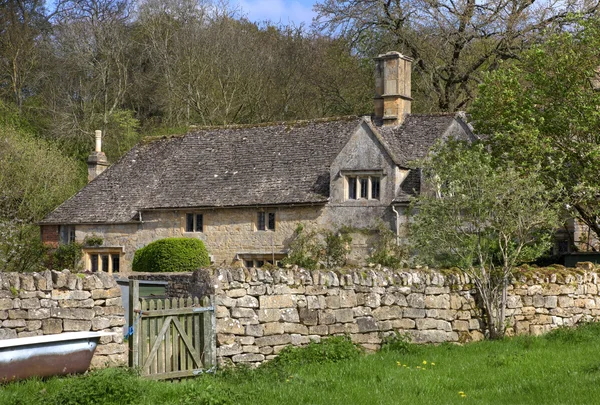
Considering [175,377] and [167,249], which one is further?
[167,249]

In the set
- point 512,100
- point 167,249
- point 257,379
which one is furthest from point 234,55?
point 257,379

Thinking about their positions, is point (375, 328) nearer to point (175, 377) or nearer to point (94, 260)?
point (175, 377)

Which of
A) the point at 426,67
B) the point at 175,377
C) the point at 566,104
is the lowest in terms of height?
the point at 175,377

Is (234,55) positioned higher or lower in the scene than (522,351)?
higher

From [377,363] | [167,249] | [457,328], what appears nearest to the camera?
[377,363]

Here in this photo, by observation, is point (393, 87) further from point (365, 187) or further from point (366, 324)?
point (366, 324)

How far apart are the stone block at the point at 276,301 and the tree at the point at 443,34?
27.3 m

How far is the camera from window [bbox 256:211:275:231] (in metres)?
31.8

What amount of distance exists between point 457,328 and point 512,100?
7.60 metres

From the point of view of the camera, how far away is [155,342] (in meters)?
13.0

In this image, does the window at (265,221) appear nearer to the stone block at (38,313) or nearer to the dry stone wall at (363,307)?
the dry stone wall at (363,307)

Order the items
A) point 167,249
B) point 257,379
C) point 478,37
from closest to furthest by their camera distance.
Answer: point 257,379 → point 167,249 → point 478,37

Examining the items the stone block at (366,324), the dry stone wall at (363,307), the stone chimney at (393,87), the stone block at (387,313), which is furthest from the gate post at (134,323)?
the stone chimney at (393,87)

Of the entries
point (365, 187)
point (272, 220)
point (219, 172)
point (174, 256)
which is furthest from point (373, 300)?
point (219, 172)
